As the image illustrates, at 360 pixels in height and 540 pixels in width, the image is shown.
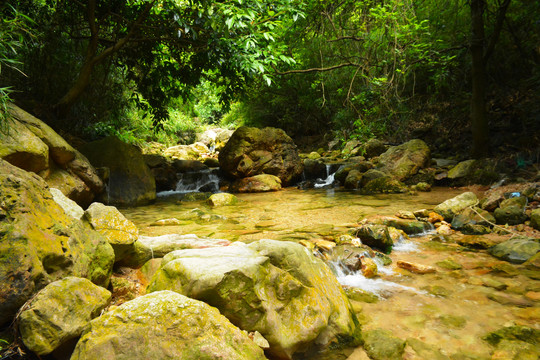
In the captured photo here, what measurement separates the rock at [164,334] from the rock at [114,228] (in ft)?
3.58

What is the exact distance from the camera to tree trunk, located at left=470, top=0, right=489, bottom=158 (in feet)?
21.9

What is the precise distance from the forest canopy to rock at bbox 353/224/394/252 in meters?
1.82

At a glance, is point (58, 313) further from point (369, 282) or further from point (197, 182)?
point (197, 182)

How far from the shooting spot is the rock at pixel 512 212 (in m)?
4.25

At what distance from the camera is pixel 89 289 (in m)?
1.65

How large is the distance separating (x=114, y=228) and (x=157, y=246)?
48cm

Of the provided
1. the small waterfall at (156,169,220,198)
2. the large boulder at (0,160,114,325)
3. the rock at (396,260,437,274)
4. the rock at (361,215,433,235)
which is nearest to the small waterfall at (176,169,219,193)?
the small waterfall at (156,169,220,198)

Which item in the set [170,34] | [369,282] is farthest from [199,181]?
[369,282]

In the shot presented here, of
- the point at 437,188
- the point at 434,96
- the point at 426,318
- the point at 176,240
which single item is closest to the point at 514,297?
the point at 426,318

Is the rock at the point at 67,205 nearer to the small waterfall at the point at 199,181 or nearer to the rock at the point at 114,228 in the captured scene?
the rock at the point at 114,228

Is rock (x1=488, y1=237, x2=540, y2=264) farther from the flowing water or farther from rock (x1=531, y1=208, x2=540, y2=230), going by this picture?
rock (x1=531, y1=208, x2=540, y2=230)

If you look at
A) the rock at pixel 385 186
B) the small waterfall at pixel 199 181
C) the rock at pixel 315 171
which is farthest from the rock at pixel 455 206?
the small waterfall at pixel 199 181

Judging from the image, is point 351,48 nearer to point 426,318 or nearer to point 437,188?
point 437,188

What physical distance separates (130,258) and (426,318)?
2.51 m
